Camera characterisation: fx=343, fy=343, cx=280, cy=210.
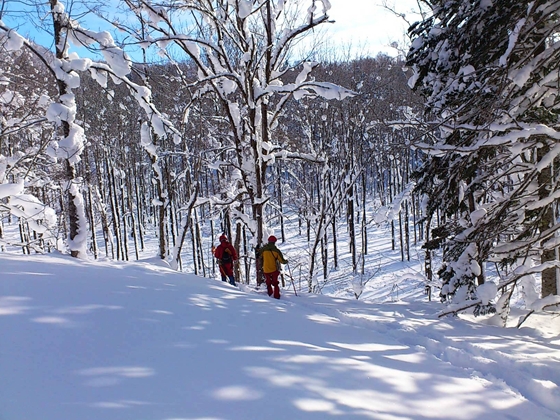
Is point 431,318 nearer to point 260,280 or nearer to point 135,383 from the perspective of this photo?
point 260,280

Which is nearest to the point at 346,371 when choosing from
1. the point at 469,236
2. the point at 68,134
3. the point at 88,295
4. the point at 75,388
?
the point at 75,388

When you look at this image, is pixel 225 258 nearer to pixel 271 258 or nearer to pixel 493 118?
pixel 271 258

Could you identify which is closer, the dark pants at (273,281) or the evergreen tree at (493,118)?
the evergreen tree at (493,118)

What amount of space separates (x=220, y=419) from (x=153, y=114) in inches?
232

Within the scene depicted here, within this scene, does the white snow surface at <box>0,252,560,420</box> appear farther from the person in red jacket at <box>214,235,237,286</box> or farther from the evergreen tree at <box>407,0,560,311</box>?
the person in red jacket at <box>214,235,237,286</box>

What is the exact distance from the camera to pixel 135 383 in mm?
2498

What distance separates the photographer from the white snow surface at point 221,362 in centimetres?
235

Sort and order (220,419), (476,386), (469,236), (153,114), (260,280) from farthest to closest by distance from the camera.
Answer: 1. (260,280)
2. (153,114)
3. (469,236)
4. (476,386)
5. (220,419)

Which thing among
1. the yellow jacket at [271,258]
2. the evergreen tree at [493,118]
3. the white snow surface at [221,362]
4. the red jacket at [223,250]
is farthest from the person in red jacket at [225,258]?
the evergreen tree at [493,118]

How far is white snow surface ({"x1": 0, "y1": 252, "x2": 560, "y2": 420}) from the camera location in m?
2.35

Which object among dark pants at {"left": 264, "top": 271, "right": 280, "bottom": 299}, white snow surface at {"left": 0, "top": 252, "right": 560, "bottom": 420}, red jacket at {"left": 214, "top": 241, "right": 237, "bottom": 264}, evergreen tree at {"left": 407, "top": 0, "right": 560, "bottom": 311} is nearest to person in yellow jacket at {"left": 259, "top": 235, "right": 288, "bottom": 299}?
dark pants at {"left": 264, "top": 271, "right": 280, "bottom": 299}

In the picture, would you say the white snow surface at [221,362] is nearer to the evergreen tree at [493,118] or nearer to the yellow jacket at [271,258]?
the evergreen tree at [493,118]

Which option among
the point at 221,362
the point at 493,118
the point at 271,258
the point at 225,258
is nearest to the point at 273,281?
the point at 271,258

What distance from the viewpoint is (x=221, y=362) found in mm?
2980
